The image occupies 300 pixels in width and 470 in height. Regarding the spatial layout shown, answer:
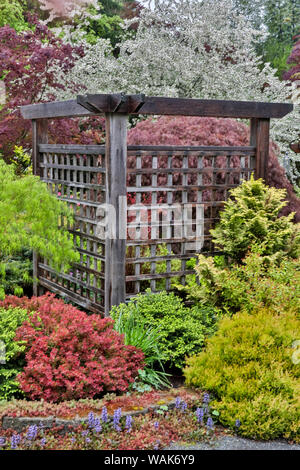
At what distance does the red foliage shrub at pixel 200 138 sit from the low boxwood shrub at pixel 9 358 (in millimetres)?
2806

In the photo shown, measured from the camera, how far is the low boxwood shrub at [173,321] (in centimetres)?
461

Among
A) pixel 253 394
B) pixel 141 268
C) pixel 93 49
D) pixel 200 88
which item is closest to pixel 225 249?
pixel 141 268

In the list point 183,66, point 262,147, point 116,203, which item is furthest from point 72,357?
point 183,66

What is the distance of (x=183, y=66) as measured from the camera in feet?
35.3

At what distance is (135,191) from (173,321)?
1346 millimetres

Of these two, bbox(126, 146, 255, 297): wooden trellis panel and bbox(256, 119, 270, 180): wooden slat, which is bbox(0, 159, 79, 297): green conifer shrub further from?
bbox(256, 119, 270, 180): wooden slat

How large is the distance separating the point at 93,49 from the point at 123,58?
1.05 meters

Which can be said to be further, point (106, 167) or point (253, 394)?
point (106, 167)

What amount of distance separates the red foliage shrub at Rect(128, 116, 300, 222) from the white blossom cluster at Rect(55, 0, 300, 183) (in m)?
3.38

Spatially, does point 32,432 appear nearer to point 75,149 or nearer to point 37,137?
point 75,149

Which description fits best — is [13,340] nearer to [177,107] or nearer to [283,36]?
[177,107]

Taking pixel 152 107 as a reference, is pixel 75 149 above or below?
below
